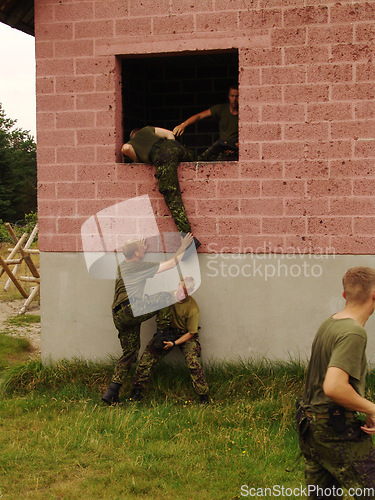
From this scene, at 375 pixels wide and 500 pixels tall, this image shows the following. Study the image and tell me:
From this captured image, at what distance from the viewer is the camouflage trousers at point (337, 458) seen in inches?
121

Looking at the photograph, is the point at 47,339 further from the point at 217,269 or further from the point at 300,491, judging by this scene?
the point at 300,491

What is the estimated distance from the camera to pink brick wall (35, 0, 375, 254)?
6.09 metres

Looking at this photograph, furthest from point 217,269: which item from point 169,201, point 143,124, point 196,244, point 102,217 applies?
point 143,124

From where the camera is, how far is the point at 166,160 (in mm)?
6277

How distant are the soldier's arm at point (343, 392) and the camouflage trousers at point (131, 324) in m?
3.18

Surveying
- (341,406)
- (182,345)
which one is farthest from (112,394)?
(341,406)

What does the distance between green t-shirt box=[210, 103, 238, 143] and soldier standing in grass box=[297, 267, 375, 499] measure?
404 centimetres

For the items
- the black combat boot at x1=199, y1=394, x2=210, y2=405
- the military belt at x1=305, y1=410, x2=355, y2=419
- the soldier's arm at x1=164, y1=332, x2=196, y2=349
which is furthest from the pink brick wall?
the military belt at x1=305, y1=410, x2=355, y2=419

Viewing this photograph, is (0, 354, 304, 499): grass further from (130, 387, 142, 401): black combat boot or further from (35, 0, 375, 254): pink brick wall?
(35, 0, 375, 254): pink brick wall

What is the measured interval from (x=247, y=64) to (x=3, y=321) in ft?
20.0

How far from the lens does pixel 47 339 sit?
6.79m

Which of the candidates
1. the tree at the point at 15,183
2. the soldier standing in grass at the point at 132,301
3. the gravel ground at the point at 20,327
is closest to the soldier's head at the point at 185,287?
the soldier standing in grass at the point at 132,301

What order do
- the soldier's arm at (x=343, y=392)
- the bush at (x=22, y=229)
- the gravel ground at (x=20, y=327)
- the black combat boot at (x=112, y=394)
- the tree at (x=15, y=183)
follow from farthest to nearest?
the tree at (x=15, y=183)
the bush at (x=22, y=229)
the gravel ground at (x=20, y=327)
the black combat boot at (x=112, y=394)
the soldier's arm at (x=343, y=392)

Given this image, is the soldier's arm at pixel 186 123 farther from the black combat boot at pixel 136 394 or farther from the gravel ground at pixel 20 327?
the gravel ground at pixel 20 327
